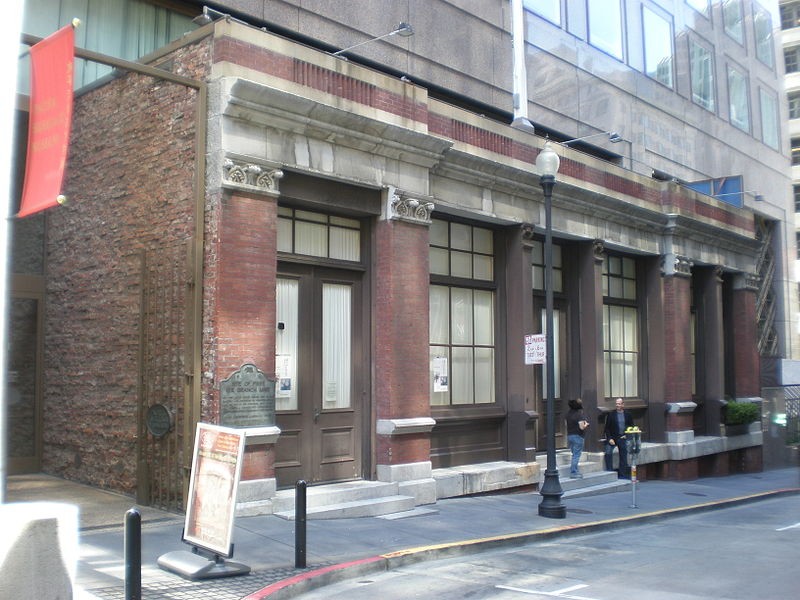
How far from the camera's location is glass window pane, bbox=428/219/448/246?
16125mm

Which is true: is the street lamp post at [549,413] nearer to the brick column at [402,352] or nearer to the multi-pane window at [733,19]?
the brick column at [402,352]

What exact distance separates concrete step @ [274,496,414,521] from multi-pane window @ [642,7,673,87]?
62.6 ft

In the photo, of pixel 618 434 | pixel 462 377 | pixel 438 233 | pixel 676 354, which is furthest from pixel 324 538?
pixel 676 354

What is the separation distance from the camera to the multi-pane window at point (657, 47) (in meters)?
27.3

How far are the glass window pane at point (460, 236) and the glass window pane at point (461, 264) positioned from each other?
140 mm

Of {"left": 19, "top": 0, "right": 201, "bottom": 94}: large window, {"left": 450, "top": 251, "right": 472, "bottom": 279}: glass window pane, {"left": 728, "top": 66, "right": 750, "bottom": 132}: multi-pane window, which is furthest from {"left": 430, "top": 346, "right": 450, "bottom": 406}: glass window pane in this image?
{"left": 728, "top": 66, "right": 750, "bottom": 132}: multi-pane window

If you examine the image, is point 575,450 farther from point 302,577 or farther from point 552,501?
point 302,577

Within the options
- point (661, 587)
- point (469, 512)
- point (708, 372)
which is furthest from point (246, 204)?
point (708, 372)

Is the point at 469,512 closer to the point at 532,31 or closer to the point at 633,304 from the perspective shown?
the point at 633,304

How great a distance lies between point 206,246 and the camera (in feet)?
38.7

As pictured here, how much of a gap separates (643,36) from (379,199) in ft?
55.4

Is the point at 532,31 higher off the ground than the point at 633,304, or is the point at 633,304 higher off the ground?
the point at 532,31

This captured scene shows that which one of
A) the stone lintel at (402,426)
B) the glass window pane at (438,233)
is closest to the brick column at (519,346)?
the glass window pane at (438,233)

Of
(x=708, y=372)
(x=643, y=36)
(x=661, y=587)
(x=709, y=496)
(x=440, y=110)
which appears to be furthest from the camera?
(x=643, y=36)
